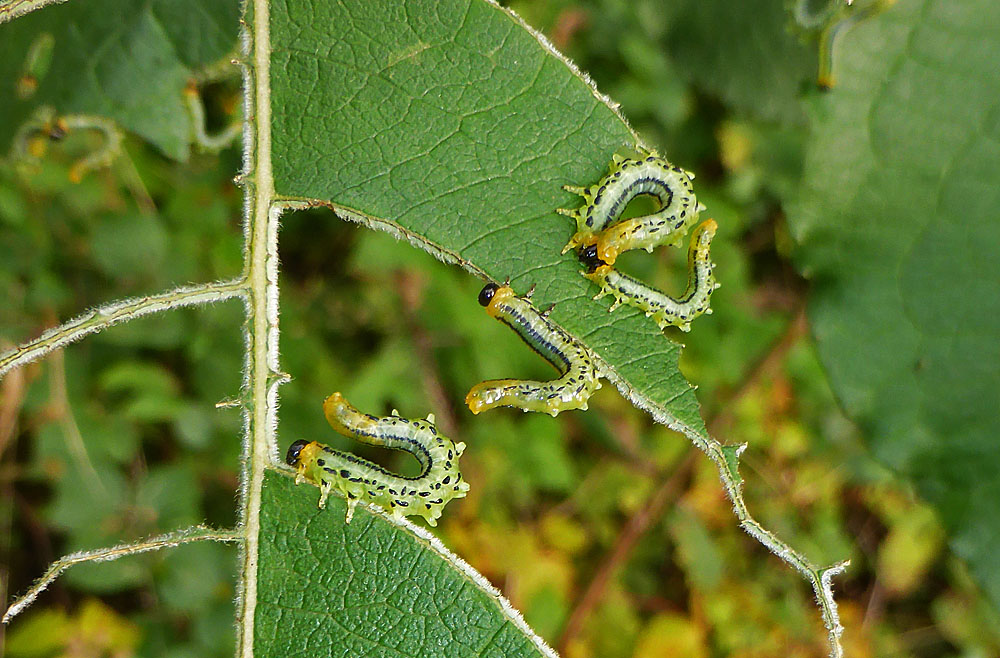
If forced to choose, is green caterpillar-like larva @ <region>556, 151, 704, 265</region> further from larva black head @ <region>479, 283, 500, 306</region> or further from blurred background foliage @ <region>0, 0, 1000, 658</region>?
blurred background foliage @ <region>0, 0, 1000, 658</region>

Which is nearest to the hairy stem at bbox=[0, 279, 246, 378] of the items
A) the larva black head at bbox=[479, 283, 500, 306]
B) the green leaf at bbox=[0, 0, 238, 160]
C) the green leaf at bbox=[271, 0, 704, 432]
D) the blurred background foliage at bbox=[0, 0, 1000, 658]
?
the green leaf at bbox=[271, 0, 704, 432]

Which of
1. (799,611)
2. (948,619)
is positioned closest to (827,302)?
(799,611)

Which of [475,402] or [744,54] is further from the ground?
[744,54]

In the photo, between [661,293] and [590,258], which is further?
[661,293]

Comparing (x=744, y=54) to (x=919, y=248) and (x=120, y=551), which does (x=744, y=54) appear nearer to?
(x=919, y=248)

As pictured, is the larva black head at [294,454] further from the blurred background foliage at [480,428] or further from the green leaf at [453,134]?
the blurred background foliage at [480,428]

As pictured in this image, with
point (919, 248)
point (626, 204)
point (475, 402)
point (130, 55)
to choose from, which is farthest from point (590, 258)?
point (130, 55)
